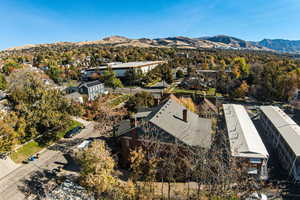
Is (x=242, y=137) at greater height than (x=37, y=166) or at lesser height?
greater

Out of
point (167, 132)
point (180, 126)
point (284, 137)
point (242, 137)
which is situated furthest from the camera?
point (284, 137)

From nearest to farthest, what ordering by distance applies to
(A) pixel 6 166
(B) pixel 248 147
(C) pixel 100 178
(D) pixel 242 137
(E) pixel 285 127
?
1. (C) pixel 100 178
2. (B) pixel 248 147
3. (A) pixel 6 166
4. (D) pixel 242 137
5. (E) pixel 285 127

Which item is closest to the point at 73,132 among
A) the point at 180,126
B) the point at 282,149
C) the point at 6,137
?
the point at 6,137

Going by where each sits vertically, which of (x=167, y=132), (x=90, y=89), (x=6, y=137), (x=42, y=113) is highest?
(x=90, y=89)

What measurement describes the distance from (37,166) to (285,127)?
45.9m

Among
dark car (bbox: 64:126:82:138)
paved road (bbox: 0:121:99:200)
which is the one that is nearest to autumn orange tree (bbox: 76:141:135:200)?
paved road (bbox: 0:121:99:200)

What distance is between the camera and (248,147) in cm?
2441

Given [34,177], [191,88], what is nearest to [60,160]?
[34,177]

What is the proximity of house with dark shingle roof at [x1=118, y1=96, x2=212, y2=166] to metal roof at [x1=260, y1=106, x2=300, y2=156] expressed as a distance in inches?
512

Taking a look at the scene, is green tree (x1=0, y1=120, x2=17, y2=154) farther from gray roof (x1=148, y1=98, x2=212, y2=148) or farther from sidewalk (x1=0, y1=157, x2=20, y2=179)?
gray roof (x1=148, y1=98, x2=212, y2=148)

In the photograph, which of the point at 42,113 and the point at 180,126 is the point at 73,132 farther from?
the point at 180,126

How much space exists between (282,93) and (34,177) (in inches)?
3027

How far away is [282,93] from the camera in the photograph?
2324 inches

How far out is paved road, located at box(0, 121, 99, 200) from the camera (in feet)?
69.1
